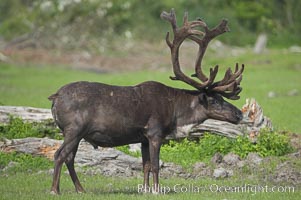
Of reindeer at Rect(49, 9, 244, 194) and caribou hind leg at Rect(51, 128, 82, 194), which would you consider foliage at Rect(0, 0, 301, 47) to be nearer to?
reindeer at Rect(49, 9, 244, 194)

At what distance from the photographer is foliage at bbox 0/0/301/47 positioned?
46156 millimetres

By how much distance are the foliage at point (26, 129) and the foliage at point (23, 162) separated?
1.07 meters

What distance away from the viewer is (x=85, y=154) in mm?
16625

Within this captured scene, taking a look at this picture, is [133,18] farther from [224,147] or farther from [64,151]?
[64,151]

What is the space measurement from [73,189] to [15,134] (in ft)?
13.4

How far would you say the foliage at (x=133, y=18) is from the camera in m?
46.2

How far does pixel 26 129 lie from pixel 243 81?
17.4m

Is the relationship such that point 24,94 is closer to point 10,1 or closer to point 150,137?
point 150,137

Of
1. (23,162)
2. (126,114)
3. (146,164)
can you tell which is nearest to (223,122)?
(146,164)

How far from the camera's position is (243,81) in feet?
111

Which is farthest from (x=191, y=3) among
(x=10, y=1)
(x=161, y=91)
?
(x=161, y=91)

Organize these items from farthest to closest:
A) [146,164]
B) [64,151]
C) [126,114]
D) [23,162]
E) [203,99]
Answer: [23,162]
[203,99]
[146,164]
[126,114]
[64,151]

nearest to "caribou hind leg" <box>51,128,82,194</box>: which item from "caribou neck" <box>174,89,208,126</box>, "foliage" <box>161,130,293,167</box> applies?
"caribou neck" <box>174,89,208,126</box>

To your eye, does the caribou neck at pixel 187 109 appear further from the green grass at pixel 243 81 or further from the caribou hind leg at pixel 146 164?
the green grass at pixel 243 81
